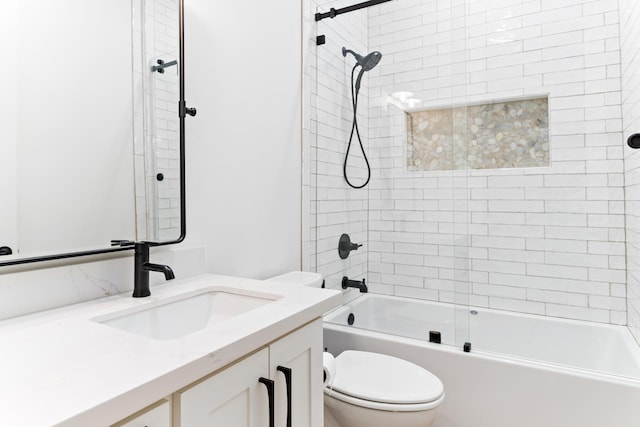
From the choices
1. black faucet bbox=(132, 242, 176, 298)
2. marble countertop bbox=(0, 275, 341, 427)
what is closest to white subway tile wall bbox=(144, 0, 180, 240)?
black faucet bbox=(132, 242, 176, 298)

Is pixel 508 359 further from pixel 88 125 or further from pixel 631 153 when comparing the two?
pixel 88 125

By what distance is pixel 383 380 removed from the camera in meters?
1.60

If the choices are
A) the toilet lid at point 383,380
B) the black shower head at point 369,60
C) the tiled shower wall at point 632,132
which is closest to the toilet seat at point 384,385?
the toilet lid at point 383,380

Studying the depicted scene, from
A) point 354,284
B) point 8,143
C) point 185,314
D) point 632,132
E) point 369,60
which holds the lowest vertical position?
point 354,284

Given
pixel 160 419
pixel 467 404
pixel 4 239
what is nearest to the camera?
pixel 160 419

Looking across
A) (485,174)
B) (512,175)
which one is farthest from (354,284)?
(512,175)

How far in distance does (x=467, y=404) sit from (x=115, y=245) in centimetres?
167

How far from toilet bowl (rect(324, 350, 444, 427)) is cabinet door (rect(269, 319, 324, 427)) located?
480mm

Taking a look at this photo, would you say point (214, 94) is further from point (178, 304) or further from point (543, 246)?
point (543, 246)

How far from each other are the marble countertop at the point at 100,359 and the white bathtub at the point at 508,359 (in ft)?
3.69

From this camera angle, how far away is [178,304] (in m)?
1.13

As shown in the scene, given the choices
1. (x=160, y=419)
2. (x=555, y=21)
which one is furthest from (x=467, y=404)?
(x=555, y=21)

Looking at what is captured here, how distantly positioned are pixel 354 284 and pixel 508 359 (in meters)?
1.08

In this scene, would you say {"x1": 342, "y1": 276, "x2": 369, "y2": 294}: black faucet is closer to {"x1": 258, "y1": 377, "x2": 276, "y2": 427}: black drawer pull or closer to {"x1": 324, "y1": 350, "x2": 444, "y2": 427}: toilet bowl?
{"x1": 324, "y1": 350, "x2": 444, "y2": 427}: toilet bowl
